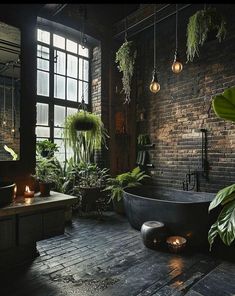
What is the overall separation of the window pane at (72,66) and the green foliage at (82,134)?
1467mm

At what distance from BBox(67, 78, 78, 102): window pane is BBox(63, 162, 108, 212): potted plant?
1448mm

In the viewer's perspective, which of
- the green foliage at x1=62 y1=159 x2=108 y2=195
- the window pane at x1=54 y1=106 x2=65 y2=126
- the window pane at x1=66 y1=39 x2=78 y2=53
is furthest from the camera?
the window pane at x1=66 y1=39 x2=78 y2=53

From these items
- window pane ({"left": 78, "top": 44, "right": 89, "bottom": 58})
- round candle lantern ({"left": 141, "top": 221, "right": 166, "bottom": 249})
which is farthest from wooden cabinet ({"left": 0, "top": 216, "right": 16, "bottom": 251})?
window pane ({"left": 78, "top": 44, "right": 89, "bottom": 58})

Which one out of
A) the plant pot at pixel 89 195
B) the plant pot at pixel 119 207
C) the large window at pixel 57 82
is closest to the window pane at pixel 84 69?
the large window at pixel 57 82

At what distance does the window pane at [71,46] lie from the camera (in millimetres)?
4966

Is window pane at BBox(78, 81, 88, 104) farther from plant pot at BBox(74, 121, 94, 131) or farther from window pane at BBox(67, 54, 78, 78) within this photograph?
plant pot at BBox(74, 121, 94, 131)

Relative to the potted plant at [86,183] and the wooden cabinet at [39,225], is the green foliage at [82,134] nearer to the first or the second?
the potted plant at [86,183]

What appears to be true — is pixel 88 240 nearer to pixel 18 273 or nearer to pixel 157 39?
pixel 18 273

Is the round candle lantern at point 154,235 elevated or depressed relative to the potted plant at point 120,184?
depressed

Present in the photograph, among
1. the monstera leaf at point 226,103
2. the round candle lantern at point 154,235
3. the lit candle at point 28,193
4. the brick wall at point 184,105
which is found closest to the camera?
the monstera leaf at point 226,103

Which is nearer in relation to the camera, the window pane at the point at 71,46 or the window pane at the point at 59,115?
the window pane at the point at 59,115

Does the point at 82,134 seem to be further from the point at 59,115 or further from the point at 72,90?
the point at 72,90

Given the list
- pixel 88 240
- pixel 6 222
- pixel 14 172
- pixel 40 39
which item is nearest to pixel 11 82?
pixel 14 172

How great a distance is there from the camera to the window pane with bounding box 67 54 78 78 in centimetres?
499
